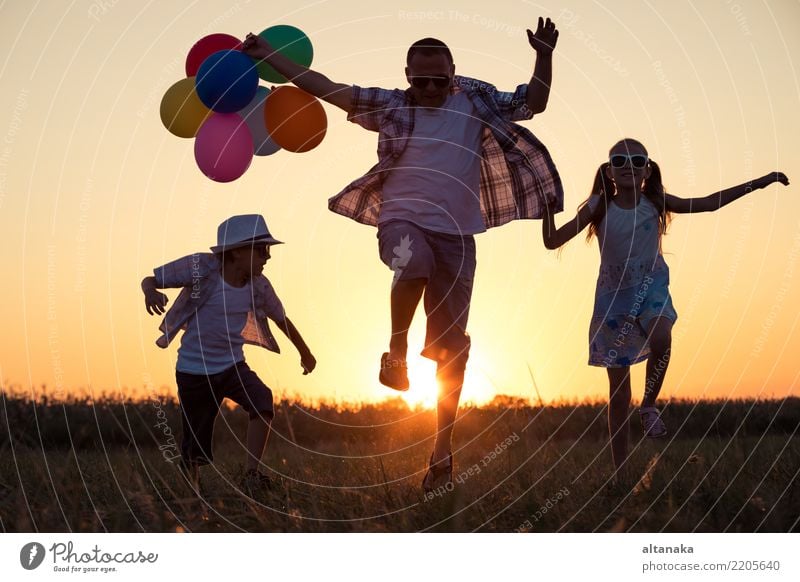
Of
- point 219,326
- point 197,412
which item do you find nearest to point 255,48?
point 219,326

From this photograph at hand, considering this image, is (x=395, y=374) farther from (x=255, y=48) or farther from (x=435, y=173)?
(x=255, y=48)

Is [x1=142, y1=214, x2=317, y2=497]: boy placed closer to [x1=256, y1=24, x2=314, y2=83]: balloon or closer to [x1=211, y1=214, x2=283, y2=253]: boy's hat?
[x1=211, y1=214, x2=283, y2=253]: boy's hat

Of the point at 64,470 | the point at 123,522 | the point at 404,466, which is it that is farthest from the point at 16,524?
the point at 404,466

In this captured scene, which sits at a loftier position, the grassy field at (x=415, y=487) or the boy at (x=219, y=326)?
the boy at (x=219, y=326)

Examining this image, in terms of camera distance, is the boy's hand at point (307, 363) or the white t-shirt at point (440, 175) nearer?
the white t-shirt at point (440, 175)

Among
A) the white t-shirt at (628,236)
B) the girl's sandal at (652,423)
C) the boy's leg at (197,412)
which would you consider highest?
the white t-shirt at (628,236)

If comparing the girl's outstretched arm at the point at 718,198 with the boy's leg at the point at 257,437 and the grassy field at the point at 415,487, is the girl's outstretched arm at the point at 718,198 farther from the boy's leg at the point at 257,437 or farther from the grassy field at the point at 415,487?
the boy's leg at the point at 257,437

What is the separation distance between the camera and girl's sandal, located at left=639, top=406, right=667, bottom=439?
404 inches

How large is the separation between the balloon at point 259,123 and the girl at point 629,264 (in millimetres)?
2607

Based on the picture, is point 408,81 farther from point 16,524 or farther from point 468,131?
point 16,524

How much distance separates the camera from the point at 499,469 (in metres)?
10.4

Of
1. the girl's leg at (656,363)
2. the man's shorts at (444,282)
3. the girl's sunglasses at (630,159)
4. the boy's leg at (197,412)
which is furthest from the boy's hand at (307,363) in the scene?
the girl's sunglasses at (630,159)

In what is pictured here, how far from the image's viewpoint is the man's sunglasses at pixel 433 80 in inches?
396

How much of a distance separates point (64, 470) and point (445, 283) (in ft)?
12.3
